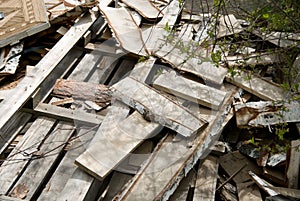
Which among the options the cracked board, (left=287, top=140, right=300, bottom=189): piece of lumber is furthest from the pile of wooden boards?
the cracked board

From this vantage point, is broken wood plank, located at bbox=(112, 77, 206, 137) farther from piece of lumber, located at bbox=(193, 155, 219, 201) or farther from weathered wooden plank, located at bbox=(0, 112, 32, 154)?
weathered wooden plank, located at bbox=(0, 112, 32, 154)

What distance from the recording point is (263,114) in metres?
2.95

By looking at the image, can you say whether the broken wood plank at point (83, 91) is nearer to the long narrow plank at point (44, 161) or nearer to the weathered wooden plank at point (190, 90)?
the long narrow plank at point (44, 161)

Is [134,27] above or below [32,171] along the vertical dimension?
above

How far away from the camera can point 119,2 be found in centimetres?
427

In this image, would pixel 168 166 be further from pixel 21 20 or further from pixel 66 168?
pixel 21 20

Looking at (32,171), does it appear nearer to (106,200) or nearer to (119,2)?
(106,200)

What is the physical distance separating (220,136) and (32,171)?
1.34 m

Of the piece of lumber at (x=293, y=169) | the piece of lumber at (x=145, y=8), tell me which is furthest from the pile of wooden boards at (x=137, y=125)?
the piece of lumber at (x=145, y=8)

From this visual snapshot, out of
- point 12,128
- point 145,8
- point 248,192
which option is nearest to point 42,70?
point 12,128

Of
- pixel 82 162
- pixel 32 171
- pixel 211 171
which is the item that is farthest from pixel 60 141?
pixel 211 171

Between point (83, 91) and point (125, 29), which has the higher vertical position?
point (125, 29)

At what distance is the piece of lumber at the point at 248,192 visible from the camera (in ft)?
8.86

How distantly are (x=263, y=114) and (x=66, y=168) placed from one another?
1.39 metres
